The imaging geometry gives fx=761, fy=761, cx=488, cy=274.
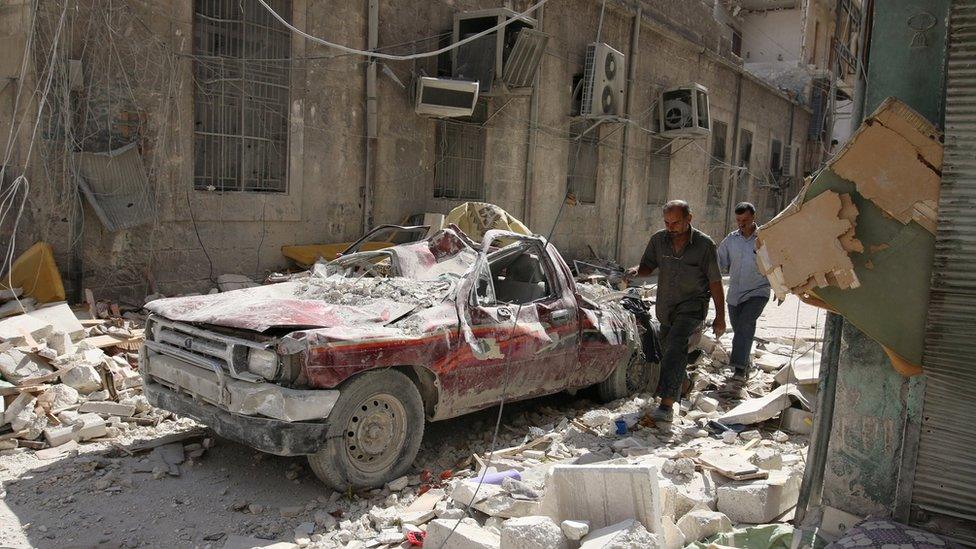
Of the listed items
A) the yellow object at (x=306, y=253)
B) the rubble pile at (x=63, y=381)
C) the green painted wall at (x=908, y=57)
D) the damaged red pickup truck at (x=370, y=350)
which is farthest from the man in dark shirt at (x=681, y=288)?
the yellow object at (x=306, y=253)

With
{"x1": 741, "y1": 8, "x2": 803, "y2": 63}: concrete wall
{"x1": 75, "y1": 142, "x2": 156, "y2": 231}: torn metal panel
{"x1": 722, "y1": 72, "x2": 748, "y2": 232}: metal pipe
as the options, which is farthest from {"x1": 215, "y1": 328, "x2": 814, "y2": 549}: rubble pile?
{"x1": 741, "y1": 8, "x2": 803, "y2": 63}: concrete wall

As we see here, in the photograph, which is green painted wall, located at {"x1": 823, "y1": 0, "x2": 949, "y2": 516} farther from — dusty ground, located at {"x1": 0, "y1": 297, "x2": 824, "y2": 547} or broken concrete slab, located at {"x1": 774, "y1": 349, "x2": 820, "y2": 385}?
dusty ground, located at {"x1": 0, "y1": 297, "x2": 824, "y2": 547}

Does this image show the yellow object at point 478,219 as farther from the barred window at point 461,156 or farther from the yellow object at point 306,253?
the barred window at point 461,156

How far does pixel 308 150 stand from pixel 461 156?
11.2ft

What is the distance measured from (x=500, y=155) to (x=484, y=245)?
7954 millimetres

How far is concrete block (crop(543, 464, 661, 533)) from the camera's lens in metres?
3.52

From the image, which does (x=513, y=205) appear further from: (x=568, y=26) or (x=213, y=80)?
(x=213, y=80)

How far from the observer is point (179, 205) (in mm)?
8625

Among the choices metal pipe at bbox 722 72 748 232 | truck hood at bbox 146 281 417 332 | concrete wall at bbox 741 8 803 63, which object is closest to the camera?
truck hood at bbox 146 281 417 332

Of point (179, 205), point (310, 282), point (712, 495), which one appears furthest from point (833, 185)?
point (179, 205)

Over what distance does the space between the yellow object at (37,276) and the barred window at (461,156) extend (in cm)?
606

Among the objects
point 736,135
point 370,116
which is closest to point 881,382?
point 370,116

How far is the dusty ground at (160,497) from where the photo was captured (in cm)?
415

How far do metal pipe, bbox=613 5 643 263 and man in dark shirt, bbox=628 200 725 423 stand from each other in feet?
38.1
